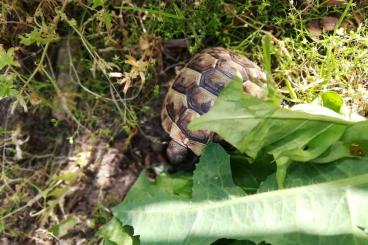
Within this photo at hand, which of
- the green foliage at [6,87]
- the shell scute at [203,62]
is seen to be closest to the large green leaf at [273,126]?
the shell scute at [203,62]

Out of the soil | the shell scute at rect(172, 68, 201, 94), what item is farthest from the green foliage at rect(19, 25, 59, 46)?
the shell scute at rect(172, 68, 201, 94)

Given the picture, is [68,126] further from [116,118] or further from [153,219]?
[153,219]

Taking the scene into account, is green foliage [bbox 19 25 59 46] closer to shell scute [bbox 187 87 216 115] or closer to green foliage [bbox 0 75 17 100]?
green foliage [bbox 0 75 17 100]

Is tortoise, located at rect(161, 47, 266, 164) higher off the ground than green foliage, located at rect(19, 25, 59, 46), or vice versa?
green foliage, located at rect(19, 25, 59, 46)

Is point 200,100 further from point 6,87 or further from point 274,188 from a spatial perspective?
point 6,87

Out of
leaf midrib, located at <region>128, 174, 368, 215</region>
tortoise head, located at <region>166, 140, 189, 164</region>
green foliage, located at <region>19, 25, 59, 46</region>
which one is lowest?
tortoise head, located at <region>166, 140, 189, 164</region>

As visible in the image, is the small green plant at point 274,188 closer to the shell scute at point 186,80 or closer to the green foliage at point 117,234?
the green foliage at point 117,234
